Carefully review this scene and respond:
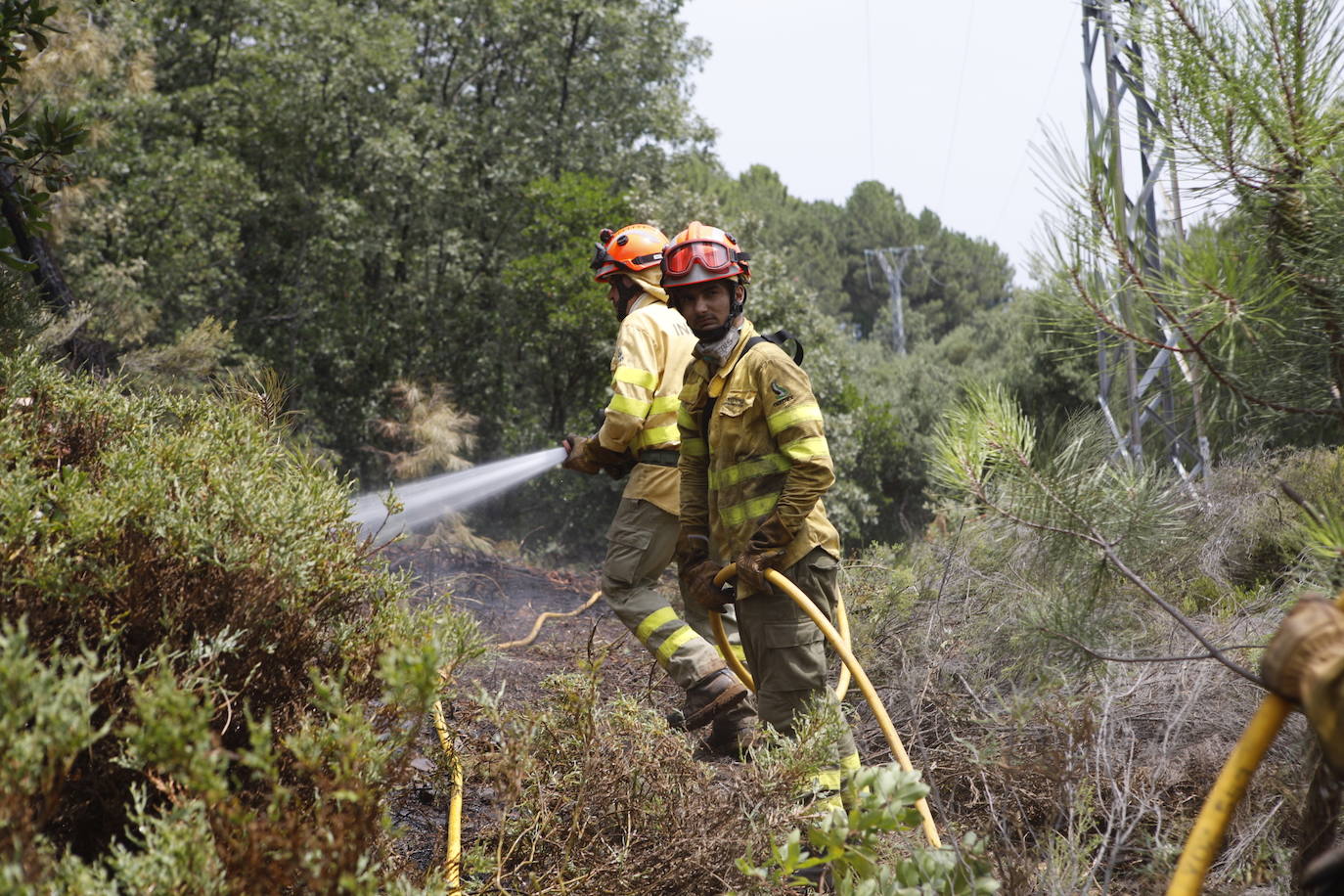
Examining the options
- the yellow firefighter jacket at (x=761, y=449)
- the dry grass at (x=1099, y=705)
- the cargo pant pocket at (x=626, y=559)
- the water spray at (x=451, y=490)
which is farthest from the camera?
the water spray at (x=451, y=490)

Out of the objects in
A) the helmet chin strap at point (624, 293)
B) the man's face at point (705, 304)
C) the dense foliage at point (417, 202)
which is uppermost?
the dense foliage at point (417, 202)

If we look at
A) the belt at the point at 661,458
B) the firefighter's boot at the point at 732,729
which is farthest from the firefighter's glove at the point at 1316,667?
the belt at the point at 661,458

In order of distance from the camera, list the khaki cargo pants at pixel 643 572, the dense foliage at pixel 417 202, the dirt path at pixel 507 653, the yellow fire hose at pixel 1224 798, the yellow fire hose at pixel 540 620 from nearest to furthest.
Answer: the yellow fire hose at pixel 1224 798
the dirt path at pixel 507 653
the khaki cargo pants at pixel 643 572
the yellow fire hose at pixel 540 620
the dense foliage at pixel 417 202

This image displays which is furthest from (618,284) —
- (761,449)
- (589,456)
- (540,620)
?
(540,620)

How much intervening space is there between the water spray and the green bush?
1390mm

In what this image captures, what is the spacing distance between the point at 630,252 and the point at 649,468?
91cm

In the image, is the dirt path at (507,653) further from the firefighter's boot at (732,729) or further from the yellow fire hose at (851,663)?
the yellow fire hose at (851,663)

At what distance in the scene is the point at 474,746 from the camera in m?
2.51

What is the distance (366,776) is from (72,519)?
0.71 m

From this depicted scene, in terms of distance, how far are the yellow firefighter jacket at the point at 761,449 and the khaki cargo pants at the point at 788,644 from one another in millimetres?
77

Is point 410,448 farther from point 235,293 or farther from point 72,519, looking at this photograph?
point 72,519

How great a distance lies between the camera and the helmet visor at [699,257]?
10.6 feet

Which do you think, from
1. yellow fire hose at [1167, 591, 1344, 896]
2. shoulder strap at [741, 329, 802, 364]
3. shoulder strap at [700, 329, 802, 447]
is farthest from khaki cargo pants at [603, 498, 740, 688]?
yellow fire hose at [1167, 591, 1344, 896]

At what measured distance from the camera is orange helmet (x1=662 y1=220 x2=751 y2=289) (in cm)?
324
